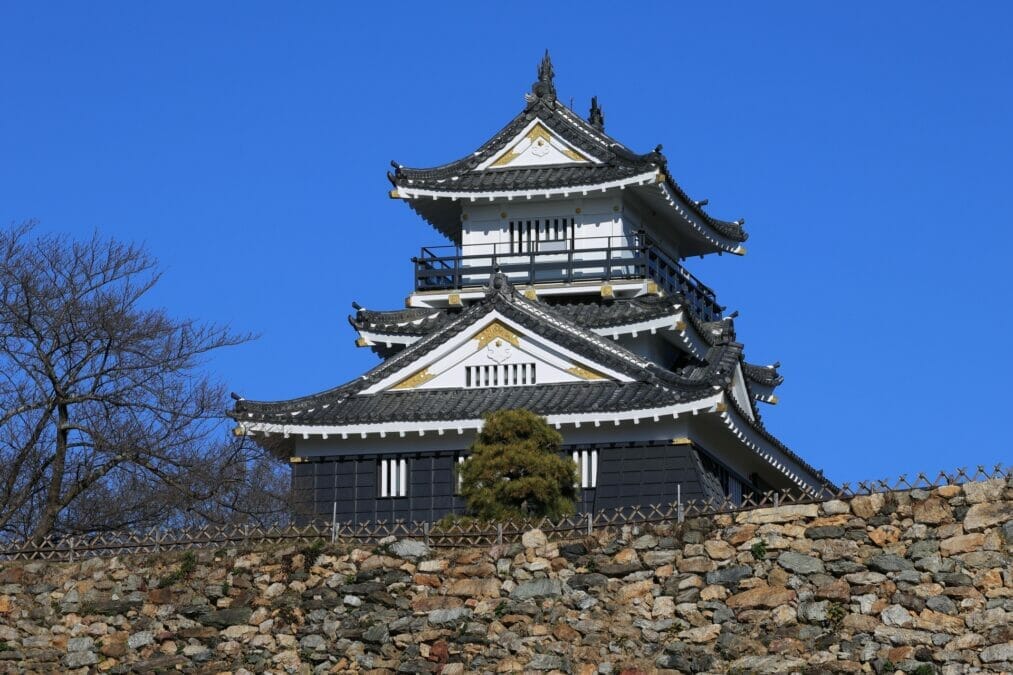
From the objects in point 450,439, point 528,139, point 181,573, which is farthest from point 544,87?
point 181,573

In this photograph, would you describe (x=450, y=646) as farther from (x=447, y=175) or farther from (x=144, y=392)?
(x=447, y=175)

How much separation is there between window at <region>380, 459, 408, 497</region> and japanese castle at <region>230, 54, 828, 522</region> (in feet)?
0.13

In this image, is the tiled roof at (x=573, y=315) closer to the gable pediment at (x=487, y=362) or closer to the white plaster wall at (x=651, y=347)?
the white plaster wall at (x=651, y=347)

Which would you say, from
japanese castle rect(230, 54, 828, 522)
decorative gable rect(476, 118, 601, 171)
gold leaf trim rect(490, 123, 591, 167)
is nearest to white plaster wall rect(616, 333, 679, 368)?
japanese castle rect(230, 54, 828, 522)

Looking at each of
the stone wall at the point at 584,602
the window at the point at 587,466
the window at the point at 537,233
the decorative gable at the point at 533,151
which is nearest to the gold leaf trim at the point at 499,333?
the window at the point at 587,466

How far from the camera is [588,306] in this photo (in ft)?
150

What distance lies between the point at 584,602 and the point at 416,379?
43.0ft

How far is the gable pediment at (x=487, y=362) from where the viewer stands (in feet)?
138

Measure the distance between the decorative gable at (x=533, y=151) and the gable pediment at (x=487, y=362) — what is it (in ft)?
20.7

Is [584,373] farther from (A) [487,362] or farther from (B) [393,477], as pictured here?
(B) [393,477]

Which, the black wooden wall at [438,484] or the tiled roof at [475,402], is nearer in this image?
the black wooden wall at [438,484]

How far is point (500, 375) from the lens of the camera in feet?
139

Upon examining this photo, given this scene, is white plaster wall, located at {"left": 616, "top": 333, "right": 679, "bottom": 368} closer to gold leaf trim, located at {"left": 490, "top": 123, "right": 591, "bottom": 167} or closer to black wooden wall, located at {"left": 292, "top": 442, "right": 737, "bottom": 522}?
black wooden wall, located at {"left": 292, "top": 442, "right": 737, "bottom": 522}

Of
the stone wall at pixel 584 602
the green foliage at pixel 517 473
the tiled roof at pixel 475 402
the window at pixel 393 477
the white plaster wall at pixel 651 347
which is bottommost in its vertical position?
the stone wall at pixel 584 602
